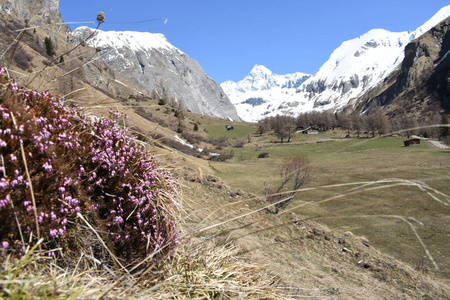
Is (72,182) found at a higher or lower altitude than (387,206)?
higher

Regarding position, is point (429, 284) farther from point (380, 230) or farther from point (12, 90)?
point (380, 230)

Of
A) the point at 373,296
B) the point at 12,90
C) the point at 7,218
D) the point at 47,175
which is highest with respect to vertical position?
the point at 12,90

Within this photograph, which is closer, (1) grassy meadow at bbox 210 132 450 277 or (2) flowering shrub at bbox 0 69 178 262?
(1) grassy meadow at bbox 210 132 450 277

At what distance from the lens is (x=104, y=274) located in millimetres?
2293

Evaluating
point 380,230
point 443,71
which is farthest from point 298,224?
point 443,71

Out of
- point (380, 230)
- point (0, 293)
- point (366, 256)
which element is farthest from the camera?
point (380, 230)

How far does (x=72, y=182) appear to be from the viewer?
7.33 ft

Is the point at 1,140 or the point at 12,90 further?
the point at 12,90

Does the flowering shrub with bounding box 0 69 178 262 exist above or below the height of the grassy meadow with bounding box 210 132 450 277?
above

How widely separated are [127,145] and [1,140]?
1.19 meters

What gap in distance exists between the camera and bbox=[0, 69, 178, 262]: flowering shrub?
73.1 inches

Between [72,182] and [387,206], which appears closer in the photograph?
[72,182]

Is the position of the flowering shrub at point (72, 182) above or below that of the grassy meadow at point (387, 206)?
above

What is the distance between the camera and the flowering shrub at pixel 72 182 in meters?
1.86
